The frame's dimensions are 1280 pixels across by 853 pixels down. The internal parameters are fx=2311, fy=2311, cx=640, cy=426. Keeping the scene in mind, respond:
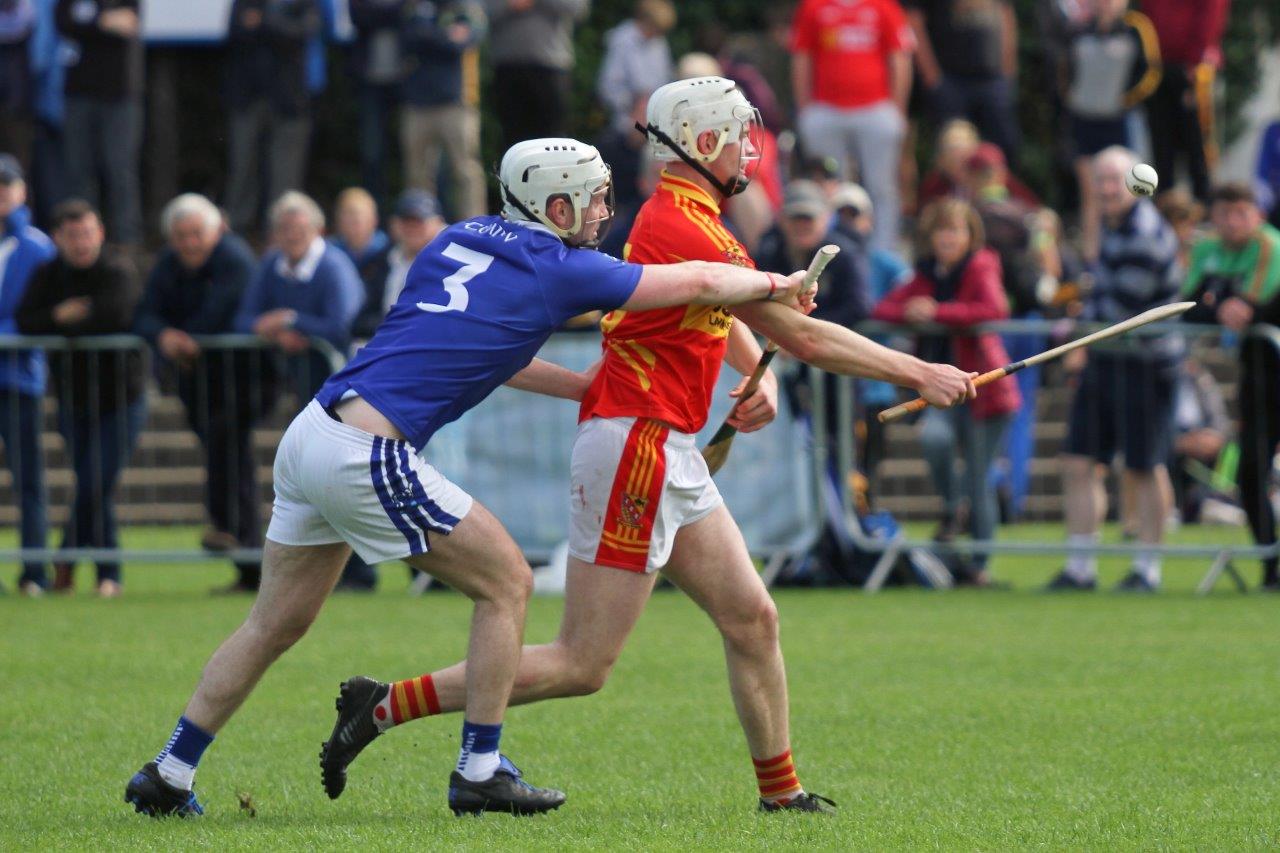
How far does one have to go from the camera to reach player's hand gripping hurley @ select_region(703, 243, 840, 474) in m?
6.64

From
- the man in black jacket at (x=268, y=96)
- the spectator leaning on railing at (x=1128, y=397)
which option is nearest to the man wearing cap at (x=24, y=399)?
the man in black jacket at (x=268, y=96)

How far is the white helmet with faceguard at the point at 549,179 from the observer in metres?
6.69

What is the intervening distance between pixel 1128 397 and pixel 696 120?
7018 mm

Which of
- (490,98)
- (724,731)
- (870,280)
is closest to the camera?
(724,731)

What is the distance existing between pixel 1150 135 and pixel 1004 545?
6.57 m

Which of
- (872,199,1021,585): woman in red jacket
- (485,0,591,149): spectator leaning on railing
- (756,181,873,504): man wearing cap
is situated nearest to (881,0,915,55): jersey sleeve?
(485,0,591,149): spectator leaning on railing

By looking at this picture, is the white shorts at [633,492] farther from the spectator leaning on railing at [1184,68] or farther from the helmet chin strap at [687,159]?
the spectator leaning on railing at [1184,68]

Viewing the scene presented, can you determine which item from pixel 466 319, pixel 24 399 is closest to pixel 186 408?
pixel 24 399

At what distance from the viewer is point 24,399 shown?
13734 mm

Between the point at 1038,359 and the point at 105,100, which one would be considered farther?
the point at 105,100

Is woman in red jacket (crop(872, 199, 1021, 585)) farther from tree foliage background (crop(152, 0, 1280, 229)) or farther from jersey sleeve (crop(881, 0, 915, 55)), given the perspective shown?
tree foliage background (crop(152, 0, 1280, 229))

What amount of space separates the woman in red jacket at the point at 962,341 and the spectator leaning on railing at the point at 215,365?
150 inches

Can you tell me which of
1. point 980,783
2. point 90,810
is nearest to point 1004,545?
point 980,783

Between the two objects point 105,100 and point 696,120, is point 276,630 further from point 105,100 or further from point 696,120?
point 105,100
